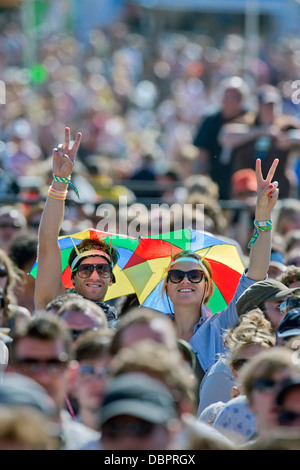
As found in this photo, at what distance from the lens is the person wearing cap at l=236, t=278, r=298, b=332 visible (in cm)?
506

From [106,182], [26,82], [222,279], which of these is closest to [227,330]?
[222,279]

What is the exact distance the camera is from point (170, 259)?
19.6ft

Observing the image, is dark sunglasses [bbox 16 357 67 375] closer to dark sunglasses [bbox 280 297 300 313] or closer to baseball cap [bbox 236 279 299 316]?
dark sunglasses [bbox 280 297 300 313]

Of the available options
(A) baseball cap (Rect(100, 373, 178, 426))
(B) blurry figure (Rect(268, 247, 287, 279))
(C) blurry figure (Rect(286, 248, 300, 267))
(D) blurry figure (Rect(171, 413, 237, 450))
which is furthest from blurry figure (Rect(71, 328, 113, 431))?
(C) blurry figure (Rect(286, 248, 300, 267))

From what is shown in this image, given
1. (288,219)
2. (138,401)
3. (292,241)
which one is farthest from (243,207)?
(138,401)

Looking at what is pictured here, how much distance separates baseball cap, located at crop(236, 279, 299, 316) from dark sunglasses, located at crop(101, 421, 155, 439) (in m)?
2.24

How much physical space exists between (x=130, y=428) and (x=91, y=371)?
0.98 metres

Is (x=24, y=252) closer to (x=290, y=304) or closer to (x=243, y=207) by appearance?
(x=243, y=207)

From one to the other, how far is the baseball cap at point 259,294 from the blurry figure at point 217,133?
487 centimetres

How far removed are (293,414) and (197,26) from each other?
19559 mm

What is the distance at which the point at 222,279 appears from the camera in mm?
5898

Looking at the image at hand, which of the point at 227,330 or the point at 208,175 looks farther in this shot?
the point at 208,175

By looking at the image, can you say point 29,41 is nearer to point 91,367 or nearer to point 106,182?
point 106,182

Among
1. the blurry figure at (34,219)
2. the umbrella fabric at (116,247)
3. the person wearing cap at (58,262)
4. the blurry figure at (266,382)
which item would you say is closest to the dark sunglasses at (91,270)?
the person wearing cap at (58,262)
